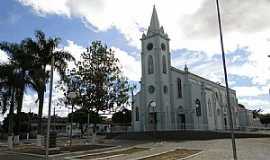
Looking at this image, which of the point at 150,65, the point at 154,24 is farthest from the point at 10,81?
the point at 154,24

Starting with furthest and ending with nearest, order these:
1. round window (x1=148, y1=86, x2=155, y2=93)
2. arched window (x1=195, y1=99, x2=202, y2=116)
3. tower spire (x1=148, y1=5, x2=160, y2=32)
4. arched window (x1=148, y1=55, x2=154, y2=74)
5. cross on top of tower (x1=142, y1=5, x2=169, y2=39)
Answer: tower spire (x1=148, y1=5, x2=160, y2=32)
cross on top of tower (x1=142, y1=5, x2=169, y2=39)
arched window (x1=148, y1=55, x2=154, y2=74)
round window (x1=148, y1=86, x2=155, y2=93)
arched window (x1=195, y1=99, x2=202, y2=116)

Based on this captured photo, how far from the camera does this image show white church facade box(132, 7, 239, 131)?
44.6 meters

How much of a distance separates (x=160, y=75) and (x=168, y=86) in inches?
94.7

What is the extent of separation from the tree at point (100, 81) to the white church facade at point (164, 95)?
13855 mm

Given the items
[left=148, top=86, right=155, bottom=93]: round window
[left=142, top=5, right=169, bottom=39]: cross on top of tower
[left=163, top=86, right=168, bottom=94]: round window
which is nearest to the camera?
[left=163, top=86, right=168, bottom=94]: round window

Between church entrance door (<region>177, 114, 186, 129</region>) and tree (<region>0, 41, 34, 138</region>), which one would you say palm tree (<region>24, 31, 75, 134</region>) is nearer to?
tree (<region>0, 41, 34, 138</region>)

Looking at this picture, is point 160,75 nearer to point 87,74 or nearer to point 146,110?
point 146,110

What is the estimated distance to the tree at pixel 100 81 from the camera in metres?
30.0

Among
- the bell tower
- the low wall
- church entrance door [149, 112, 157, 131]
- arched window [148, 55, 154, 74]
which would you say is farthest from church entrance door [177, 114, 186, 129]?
arched window [148, 55, 154, 74]

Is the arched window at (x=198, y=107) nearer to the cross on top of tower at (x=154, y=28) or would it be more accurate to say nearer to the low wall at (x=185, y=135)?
the low wall at (x=185, y=135)

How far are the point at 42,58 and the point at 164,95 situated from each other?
20493 mm

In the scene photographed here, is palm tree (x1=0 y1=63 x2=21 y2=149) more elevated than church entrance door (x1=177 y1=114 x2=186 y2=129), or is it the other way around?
palm tree (x1=0 y1=63 x2=21 y2=149)

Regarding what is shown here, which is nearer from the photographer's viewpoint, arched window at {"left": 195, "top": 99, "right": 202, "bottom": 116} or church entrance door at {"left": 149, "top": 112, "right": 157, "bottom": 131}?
church entrance door at {"left": 149, "top": 112, "right": 157, "bottom": 131}

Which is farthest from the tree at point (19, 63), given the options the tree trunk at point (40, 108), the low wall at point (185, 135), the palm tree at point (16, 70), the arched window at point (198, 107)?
the arched window at point (198, 107)
